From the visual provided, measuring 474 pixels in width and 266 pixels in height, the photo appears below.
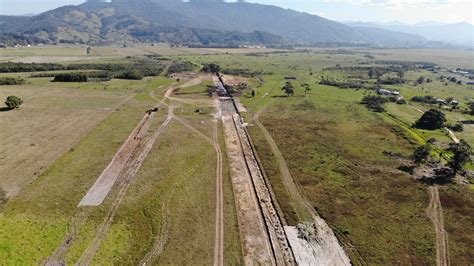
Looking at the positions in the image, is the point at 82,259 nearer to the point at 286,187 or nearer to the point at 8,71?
the point at 286,187

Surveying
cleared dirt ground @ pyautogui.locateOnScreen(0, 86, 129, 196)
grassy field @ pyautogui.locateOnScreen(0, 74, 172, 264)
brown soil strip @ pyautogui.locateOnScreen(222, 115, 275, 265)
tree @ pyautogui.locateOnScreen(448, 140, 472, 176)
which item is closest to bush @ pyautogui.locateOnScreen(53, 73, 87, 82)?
cleared dirt ground @ pyautogui.locateOnScreen(0, 86, 129, 196)

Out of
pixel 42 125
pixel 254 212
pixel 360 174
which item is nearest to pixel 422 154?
pixel 360 174

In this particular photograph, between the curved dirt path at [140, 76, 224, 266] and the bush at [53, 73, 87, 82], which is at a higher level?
the bush at [53, 73, 87, 82]

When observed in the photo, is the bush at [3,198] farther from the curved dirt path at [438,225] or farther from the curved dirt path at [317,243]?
the curved dirt path at [438,225]

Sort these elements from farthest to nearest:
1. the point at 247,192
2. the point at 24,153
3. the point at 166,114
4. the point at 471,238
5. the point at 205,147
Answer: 1. the point at 166,114
2. the point at 205,147
3. the point at 24,153
4. the point at 247,192
5. the point at 471,238

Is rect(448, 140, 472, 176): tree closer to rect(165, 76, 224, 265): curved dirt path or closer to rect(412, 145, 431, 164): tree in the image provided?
rect(412, 145, 431, 164): tree

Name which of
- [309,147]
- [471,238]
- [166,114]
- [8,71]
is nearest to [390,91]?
[309,147]
